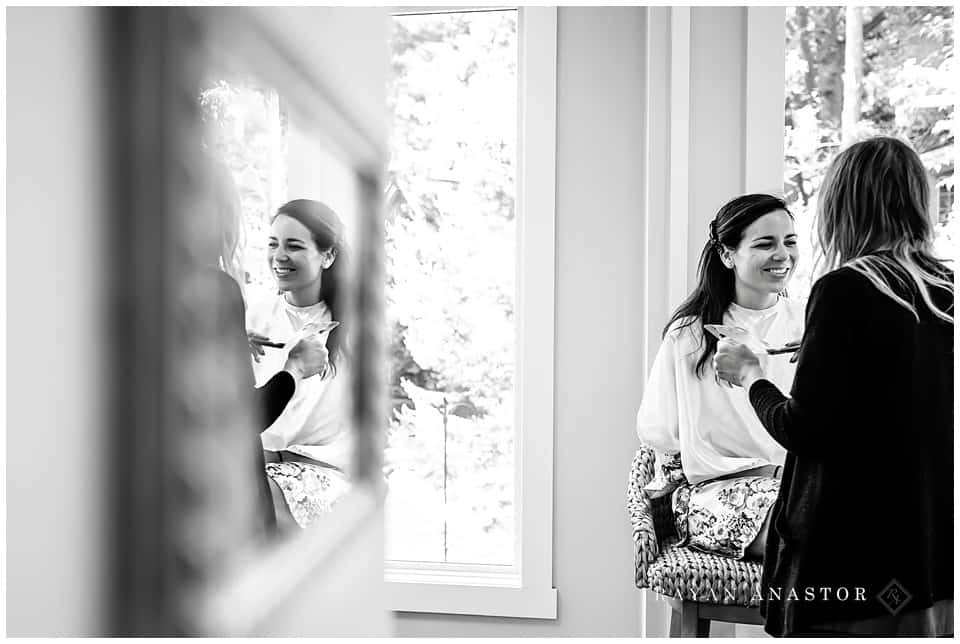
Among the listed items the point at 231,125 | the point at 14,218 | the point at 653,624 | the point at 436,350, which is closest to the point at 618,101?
the point at 436,350

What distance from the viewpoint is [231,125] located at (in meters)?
0.50

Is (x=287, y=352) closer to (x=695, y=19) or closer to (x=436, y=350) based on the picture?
(x=436, y=350)

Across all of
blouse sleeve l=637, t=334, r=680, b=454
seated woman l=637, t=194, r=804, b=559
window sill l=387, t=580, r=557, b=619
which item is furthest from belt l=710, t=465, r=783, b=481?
window sill l=387, t=580, r=557, b=619

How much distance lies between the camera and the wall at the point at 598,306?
7.07 ft

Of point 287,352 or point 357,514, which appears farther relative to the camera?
point 357,514

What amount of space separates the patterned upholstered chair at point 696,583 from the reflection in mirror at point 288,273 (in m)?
1.11

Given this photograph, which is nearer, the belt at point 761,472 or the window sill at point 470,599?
the belt at point 761,472

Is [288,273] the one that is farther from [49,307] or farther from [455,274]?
[455,274]

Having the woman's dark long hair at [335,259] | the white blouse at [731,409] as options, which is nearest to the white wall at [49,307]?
the woman's dark long hair at [335,259]

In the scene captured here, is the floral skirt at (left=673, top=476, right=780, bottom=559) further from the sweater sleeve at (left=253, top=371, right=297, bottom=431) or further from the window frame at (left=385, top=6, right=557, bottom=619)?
the sweater sleeve at (left=253, top=371, right=297, bottom=431)

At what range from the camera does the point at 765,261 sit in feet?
5.99

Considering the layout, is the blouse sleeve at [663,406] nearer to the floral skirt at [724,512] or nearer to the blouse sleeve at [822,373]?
the floral skirt at [724,512]

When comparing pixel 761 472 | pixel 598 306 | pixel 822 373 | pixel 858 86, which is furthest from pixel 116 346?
pixel 858 86

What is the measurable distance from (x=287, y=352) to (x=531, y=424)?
1.52 m
